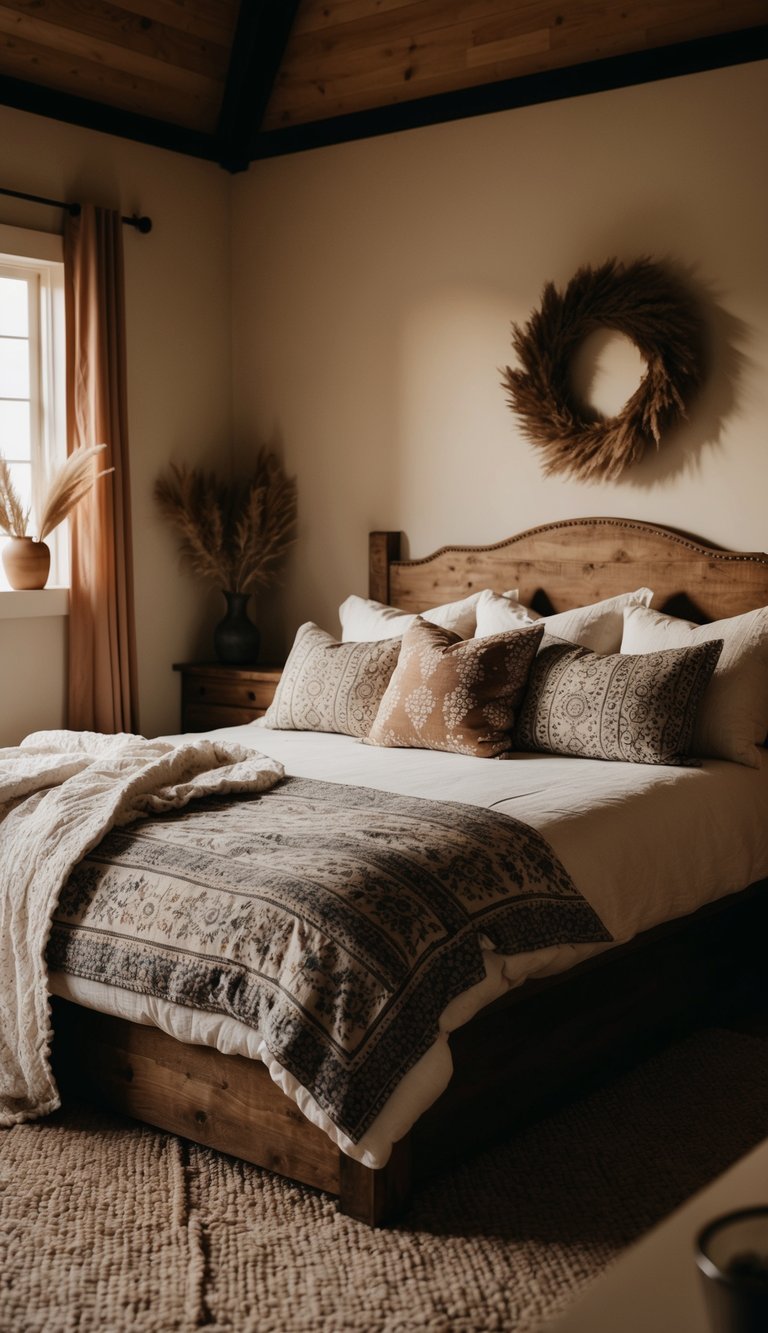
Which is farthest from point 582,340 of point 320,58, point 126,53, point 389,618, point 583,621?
point 126,53

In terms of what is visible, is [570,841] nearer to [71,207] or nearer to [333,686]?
[333,686]

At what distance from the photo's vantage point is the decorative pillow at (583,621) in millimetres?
3961

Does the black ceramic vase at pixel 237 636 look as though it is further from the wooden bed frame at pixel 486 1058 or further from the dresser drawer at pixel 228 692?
the wooden bed frame at pixel 486 1058

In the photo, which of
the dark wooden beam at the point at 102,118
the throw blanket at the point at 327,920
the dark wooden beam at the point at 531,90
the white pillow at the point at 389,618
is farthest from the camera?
the dark wooden beam at the point at 102,118

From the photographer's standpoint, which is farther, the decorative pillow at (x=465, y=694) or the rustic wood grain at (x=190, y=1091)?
the decorative pillow at (x=465, y=694)

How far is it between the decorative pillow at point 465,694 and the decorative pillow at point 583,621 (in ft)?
0.79

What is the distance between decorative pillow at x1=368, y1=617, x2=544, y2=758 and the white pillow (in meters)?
0.40

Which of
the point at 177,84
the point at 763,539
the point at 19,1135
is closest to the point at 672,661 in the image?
the point at 763,539

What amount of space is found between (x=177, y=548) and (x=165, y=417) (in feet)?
1.63

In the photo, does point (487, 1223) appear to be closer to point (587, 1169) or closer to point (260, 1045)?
point (587, 1169)

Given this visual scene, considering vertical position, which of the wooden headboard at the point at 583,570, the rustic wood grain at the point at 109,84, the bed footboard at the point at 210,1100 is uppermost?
the rustic wood grain at the point at 109,84

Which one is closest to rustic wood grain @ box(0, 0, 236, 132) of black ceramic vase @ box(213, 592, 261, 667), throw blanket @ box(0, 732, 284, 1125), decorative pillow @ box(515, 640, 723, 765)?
black ceramic vase @ box(213, 592, 261, 667)

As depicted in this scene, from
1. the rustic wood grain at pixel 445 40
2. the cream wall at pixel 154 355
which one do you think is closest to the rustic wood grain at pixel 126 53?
the cream wall at pixel 154 355

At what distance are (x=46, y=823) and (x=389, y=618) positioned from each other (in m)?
1.81
